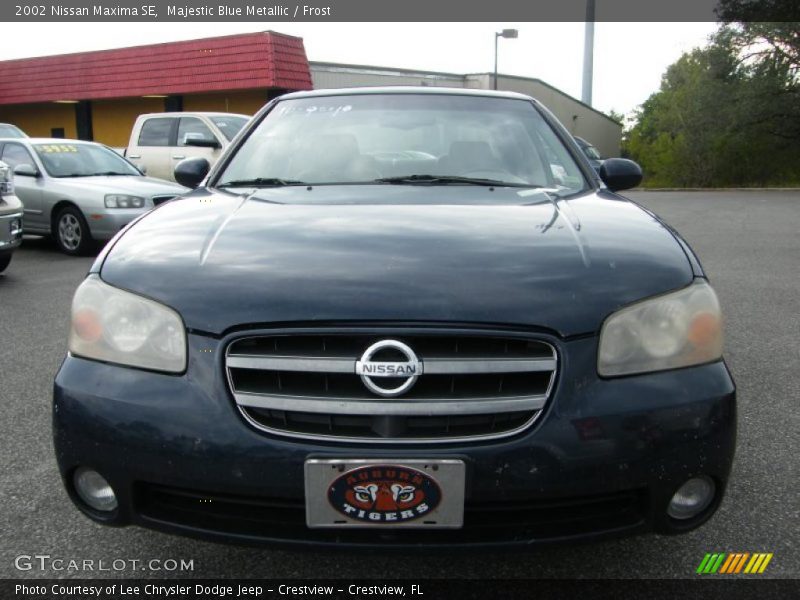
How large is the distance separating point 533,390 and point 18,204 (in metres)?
6.67

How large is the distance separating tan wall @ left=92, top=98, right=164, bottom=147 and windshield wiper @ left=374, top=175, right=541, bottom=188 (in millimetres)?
23078

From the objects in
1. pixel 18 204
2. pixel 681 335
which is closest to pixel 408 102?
pixel 681 335

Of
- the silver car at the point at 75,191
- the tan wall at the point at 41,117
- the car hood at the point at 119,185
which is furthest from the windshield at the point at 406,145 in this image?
the tan wall at the point at 41,117

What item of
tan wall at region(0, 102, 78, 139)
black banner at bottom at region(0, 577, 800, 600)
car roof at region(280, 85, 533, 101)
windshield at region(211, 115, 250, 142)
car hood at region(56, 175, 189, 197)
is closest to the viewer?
black banner at bottom at region(0, 577, 800, 600)

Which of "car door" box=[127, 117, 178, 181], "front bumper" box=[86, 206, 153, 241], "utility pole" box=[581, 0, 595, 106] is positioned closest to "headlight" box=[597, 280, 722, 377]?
"front bumper" box=[86, 206, 153, 241]

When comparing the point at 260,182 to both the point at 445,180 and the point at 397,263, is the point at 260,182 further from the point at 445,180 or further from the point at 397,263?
the point at 397,263

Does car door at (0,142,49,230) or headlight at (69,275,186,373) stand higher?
headlight at (69,275,186,373)

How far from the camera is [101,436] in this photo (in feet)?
5.90

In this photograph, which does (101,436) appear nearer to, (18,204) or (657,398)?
(657,398)

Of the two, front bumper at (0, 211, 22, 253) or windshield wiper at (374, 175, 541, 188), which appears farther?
front bumper at (0, 211, 22, 253)

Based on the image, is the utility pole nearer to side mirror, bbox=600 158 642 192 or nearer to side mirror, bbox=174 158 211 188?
side mirror, bbox=600 158 642 192

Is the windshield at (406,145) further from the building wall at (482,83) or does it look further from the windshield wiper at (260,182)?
the building wall at (482,83)

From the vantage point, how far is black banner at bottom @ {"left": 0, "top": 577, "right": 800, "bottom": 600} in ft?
6.67

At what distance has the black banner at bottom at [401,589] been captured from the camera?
2.03m
